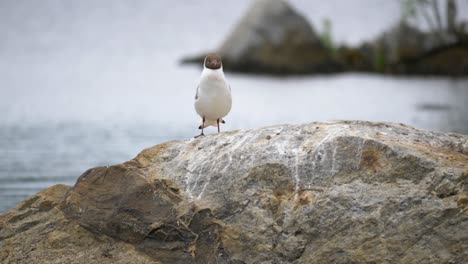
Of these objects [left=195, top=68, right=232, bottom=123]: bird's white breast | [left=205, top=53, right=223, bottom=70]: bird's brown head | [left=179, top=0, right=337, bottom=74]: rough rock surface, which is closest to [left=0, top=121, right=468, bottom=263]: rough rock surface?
[left=195, top=68, right=232, bottom=123]: bird's white breast

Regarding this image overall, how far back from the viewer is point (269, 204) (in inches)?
322

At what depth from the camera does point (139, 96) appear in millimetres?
29484

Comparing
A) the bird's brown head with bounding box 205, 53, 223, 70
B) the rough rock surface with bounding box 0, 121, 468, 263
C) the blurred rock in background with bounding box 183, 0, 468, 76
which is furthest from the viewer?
the blurred rock in background with bounding box 183, 0, 468, 76

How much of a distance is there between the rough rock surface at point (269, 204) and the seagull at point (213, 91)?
1030 millimetres

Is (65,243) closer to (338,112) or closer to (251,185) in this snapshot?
(251,185)

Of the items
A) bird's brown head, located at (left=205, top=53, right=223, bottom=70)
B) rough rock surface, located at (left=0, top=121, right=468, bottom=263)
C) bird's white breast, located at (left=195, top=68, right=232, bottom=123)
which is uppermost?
bird's brown head, located at (left=205, top=53, right=223, bottom=70)

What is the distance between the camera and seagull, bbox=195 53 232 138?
392 inches

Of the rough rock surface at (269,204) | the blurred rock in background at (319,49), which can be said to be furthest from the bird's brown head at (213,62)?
the blurred rock in background at (319,49)

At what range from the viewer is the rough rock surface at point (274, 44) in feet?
116

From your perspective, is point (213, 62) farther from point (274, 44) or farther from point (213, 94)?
point (274, 44)

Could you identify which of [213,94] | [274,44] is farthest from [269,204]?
[274,44]

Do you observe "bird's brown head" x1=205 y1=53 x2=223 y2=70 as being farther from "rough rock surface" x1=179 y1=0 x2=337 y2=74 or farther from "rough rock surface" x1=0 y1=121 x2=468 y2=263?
"rough rock surface" x1=179 y1=0 x2=337 y2=74

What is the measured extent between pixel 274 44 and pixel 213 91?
2572 cm

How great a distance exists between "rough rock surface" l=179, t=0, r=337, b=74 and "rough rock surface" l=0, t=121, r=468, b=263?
1038 inches
